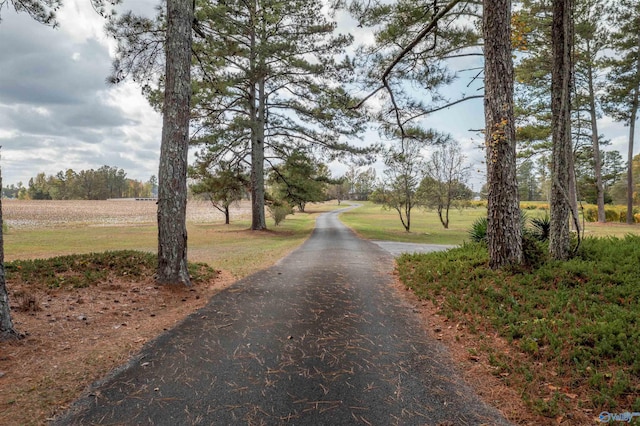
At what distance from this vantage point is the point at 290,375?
122 inches

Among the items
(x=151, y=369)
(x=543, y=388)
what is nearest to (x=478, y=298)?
(x=543, y=388)

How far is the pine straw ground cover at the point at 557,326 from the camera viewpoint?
2631mm

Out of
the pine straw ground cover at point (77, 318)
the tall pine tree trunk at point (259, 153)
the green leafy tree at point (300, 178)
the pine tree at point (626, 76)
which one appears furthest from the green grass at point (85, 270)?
the pine tree at point (626, 76)

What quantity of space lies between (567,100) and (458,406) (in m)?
5.30

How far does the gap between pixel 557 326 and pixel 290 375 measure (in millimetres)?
3085

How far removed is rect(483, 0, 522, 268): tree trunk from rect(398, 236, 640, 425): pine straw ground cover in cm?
63

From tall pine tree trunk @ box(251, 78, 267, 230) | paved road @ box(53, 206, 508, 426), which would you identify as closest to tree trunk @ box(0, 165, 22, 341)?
paved road @ box(53, 206, 508, 426)

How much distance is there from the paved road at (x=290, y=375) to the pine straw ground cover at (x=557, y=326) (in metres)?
0.53

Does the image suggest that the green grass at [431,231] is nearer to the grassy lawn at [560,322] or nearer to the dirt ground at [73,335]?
the grassy lawn at [560,322]

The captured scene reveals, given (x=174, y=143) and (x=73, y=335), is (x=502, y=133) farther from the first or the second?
(x=73, y=335)

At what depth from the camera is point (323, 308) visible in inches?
205

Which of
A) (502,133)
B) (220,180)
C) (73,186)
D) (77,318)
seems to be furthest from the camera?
(73,186)

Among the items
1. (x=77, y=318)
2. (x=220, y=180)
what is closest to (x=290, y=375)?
(x=77, y=318)

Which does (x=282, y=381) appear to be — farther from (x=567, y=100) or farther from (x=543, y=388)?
(x=567, y=100)
